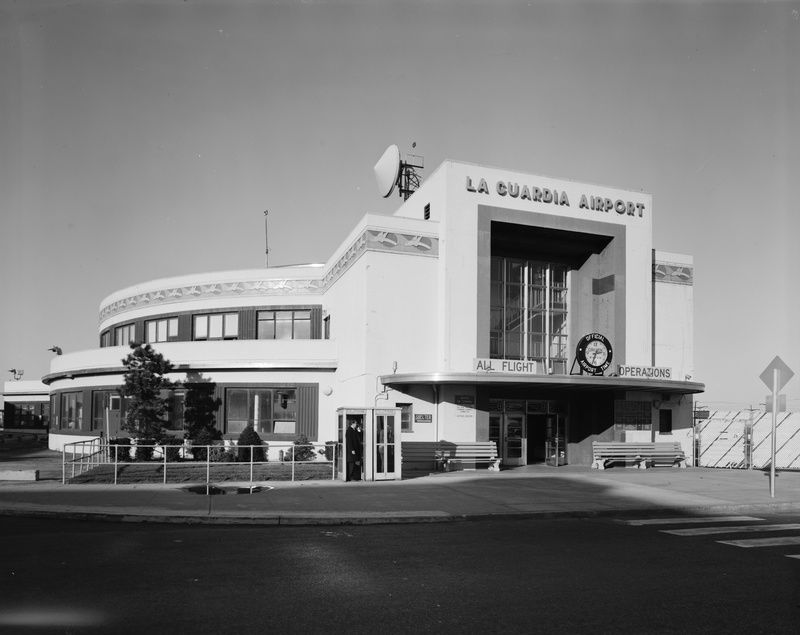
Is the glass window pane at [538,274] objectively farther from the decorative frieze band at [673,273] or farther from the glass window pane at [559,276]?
the decorative frieze band at [673,273]

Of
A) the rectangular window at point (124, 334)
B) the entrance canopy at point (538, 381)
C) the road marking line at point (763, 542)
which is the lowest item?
the road marking line at point (763, 542)

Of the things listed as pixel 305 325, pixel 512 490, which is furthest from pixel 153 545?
pixel 305 325

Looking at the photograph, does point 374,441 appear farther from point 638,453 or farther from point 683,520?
point 638,453

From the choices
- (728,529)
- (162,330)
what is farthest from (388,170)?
(728,529)

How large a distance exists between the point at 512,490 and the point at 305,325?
20.1 metres

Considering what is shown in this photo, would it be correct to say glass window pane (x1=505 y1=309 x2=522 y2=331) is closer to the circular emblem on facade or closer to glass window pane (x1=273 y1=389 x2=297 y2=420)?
the circular emblem on facade

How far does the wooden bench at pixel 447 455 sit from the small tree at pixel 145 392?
11.3 metres

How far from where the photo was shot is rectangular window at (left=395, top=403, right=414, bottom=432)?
2462cm

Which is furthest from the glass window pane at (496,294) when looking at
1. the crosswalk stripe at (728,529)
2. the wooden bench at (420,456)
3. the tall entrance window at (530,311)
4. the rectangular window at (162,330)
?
the rectangular window at (162,330)

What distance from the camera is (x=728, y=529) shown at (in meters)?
13.2

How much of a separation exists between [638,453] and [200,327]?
22.6 meters

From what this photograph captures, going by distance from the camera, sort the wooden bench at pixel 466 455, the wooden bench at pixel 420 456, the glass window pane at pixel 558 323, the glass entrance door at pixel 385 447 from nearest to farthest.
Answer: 1. the glass entrance door at pixel 385 447
2. the wooden bench at pixel 420 456
3. the wooden bench at pixel 466 455
4. the glass window pane at pixel 558 323

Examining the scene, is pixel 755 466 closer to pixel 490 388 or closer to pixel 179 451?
pixel 490 388

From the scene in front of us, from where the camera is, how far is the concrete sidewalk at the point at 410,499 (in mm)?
14297
